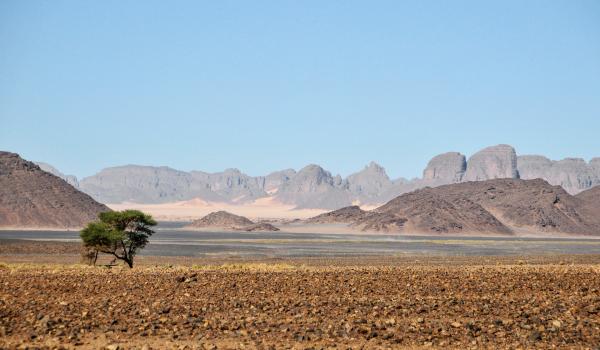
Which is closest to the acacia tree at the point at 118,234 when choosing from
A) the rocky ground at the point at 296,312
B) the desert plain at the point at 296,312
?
the desert plain at the point at 296,312

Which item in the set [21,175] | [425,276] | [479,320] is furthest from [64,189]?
[479,320]

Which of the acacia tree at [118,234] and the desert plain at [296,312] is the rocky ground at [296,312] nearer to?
the desert plain at [296,312]

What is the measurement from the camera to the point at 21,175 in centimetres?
18662

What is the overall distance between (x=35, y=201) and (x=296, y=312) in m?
169

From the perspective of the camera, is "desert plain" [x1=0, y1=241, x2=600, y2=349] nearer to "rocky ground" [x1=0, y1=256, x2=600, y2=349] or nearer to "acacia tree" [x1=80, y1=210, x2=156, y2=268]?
"rocky ground" [x1=0, y1=256, x2=600, y2=349]

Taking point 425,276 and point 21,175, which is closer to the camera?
point 425,276

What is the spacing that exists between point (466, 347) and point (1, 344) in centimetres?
1117

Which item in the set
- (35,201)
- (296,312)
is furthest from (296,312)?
(35,201)

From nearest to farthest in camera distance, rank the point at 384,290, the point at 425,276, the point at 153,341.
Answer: the point at 153,341 → the point at 384,290 → the point at 425,276

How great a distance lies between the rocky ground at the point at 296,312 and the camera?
68.0ft

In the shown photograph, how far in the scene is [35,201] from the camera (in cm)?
18312

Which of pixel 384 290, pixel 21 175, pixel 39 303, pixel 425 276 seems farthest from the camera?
pixel 21 175

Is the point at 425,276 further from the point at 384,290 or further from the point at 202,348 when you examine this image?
the point at 202,348

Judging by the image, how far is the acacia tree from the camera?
5662 centimetres
